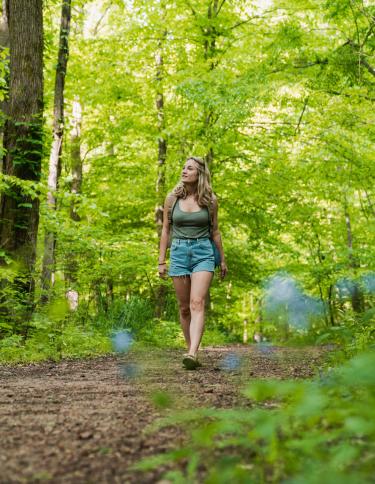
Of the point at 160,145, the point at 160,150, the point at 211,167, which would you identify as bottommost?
the point at 211,167

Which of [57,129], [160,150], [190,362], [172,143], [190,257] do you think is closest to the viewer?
[190,362]

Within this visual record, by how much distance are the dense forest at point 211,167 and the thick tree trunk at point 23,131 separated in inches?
0.8

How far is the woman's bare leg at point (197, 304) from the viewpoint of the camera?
524cm

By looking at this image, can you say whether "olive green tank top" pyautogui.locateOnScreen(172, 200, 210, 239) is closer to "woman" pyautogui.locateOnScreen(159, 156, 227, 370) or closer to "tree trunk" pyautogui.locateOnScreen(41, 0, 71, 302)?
"woman" pyautogui.locateOnScreen(159, 156, 227, 370)

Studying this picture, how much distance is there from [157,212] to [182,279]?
9935 millimetres

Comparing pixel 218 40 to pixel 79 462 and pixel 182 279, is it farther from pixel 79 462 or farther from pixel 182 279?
pixel 79 462

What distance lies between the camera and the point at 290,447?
183cm

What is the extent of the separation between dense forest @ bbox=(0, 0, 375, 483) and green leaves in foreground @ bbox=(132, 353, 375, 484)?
0.01m

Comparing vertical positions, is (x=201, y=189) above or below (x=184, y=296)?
above

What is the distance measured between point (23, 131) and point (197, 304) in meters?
4.26

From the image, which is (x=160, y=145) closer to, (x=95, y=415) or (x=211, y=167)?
(x=211, y=167)

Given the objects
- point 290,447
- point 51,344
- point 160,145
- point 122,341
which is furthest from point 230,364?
point 160,145

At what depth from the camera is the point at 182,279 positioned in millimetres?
5520

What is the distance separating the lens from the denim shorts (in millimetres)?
5461
